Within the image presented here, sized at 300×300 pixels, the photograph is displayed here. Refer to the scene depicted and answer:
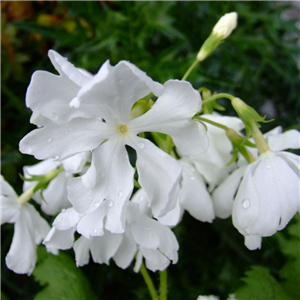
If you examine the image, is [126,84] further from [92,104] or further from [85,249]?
[85,249]

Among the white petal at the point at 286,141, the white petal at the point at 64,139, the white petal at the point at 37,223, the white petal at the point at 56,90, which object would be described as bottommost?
the white petal at the point at 37,223

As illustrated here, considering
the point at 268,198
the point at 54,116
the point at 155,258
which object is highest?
the point at 54,116

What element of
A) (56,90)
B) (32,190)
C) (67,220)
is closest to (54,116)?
(56,90)

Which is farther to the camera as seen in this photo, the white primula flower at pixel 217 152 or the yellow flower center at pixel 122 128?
the white primula flower at pixel 217 152

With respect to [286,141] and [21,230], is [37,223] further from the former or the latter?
[286,141]

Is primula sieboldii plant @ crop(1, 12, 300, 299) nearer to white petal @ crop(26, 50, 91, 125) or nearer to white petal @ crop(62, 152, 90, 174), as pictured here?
white petal @ crop(26, 50, 91, 125)

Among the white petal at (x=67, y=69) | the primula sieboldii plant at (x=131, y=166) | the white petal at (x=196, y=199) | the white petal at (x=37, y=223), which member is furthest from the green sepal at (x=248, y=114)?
Result: the white petal at (x=37, y=223)

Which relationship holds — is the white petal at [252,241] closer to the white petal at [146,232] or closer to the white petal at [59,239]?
the white petal at [146,232]
